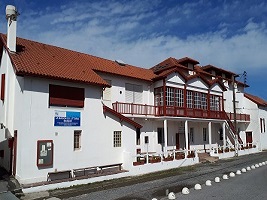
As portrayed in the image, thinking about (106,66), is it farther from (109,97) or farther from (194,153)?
(194,153)

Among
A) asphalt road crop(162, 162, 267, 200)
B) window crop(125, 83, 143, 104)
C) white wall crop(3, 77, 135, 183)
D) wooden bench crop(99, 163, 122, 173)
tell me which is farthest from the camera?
window crop(125, 83, 143, 104)

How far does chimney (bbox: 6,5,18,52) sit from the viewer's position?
49.1 feet

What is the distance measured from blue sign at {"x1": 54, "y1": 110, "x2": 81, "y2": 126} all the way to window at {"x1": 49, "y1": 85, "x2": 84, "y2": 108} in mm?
479

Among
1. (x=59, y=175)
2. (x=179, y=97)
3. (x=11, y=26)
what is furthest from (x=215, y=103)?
(x=11, y=26)

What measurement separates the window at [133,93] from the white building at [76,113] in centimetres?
9

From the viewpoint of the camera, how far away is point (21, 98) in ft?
45.4

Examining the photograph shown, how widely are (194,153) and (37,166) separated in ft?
45.9

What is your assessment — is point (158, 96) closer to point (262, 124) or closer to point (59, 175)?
point (59, 175)

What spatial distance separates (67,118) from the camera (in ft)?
49.9

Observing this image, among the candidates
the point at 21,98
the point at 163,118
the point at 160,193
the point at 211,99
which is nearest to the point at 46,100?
the point at 21,98

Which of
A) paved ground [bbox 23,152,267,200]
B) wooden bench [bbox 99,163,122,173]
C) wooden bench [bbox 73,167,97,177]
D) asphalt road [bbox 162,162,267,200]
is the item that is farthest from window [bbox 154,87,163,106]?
asphalt road [bbox 162,162,267,200]

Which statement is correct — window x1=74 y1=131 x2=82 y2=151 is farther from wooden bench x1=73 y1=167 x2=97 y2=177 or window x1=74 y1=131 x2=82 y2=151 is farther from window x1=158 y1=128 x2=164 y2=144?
window x1=158 y1=128 x2=164 y2=144

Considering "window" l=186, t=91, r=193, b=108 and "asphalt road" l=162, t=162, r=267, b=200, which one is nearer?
"asphalt road" l=162, t=162, r=267, b=200

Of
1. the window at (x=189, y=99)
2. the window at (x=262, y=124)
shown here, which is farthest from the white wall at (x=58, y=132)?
the window at (x=262, y=124)
